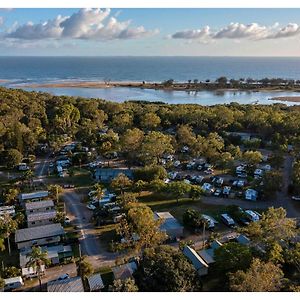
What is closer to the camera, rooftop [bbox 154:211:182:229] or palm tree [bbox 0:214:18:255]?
palm tree [bbox 0:214:18:255]

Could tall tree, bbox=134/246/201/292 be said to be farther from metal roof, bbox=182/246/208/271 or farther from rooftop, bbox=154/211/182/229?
rooftop, bbox=154/211/182/229

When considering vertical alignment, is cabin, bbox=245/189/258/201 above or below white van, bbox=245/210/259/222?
above

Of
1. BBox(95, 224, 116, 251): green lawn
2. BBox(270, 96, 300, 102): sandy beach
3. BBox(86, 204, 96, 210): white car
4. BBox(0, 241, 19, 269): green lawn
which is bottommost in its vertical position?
BBox(0, 241, 19, 269): green lawn

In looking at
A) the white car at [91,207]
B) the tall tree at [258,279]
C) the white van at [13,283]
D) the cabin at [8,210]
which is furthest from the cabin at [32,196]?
the tall tree at [258,279]

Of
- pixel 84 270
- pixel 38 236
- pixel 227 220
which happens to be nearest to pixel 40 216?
pixel 38 236

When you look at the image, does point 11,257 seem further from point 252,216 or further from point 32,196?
point 252,216

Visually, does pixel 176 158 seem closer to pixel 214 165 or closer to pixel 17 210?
pixel 214 165

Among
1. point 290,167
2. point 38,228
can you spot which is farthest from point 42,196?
point 290,167

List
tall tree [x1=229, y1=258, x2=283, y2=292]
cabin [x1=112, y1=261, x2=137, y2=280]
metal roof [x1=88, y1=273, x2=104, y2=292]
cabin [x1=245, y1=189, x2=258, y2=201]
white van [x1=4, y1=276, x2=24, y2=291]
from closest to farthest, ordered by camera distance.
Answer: tall tree [x1=229, y1=258, x2=283, y2=292]
metal roof [x1=88, y1=273, x2=104, y2=292]
cabin [x1=112, y1=261, x2=137, y2=280]
white van [x1=4, y1=276, x2=24, y2=291]
cabin [x1=245, y1=189, x2=258, y2=201]

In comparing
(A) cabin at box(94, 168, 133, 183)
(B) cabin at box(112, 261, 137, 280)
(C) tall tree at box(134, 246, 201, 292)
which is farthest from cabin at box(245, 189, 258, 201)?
(C) tall tree at box(134, 246, 201, 292)
